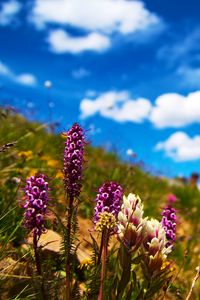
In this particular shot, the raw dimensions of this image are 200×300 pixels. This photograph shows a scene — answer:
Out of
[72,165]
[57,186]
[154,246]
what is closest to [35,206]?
[72,165]

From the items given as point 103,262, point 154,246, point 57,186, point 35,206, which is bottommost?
point 103,262

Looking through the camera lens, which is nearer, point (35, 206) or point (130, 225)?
point (130, 225)

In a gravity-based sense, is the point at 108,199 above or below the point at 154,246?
above

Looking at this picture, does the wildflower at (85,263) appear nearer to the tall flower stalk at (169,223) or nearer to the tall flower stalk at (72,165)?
Answer: the tall flower stalk at (169,223)

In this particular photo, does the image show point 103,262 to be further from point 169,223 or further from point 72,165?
point 169,223

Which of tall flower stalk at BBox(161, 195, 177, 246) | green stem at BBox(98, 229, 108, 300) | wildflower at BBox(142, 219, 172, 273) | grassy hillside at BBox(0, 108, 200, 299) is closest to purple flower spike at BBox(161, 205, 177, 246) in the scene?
tall flower stalk at BBox(161, 195, 177, 246)

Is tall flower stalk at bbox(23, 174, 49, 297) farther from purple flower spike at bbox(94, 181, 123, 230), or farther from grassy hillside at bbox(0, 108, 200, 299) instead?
purple flower spike at bbox(94, 181, 123, 230)
